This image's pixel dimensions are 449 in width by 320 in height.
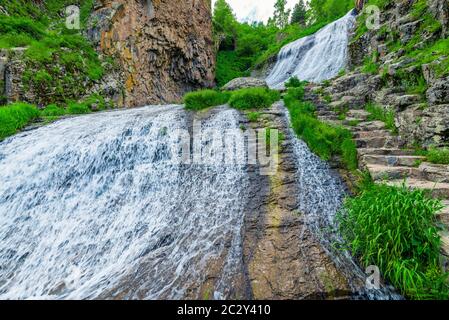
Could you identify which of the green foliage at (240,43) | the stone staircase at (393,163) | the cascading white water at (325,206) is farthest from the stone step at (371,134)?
the green foliage at (240,43)

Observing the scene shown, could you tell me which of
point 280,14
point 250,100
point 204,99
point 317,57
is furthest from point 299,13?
point 250,100

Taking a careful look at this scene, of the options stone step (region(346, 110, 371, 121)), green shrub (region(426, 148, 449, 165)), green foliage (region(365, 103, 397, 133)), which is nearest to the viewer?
green shrub (region(426, 148, 449, 165))

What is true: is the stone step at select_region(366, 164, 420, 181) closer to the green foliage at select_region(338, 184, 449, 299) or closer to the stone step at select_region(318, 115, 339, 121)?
the green foliage at select_region(338, 184, 449, 299)

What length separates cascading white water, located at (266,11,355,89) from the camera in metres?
15.8

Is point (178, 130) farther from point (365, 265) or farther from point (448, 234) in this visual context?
point (448, 234)

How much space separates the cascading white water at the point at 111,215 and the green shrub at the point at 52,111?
2.87 m

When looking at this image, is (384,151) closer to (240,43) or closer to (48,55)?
(48,55)

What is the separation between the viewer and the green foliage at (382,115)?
262 inches

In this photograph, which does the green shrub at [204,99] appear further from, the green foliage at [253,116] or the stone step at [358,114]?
the stone step at [358,114]

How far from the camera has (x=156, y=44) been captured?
1841 cm

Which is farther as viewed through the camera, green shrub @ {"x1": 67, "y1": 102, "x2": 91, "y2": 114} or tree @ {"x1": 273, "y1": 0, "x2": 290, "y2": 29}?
tree @ {"x1": 273, "y1": 0, "x2": 290, "y2": 29}

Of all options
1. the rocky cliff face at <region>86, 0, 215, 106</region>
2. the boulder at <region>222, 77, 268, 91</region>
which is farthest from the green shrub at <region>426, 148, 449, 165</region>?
the rocky cliff face at <region>86, 0, 215, 106</region>

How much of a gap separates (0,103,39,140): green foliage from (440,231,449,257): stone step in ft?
35.1

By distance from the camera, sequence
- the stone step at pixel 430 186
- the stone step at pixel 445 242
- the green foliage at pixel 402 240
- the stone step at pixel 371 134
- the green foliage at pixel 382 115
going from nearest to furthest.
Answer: the green foliage at pixel 402 240 < the stone step at pixel 445 242 < the stone step at pixel 430 186 < the stone step at pixel 371 134 < the green foliage at pixel 382 115
